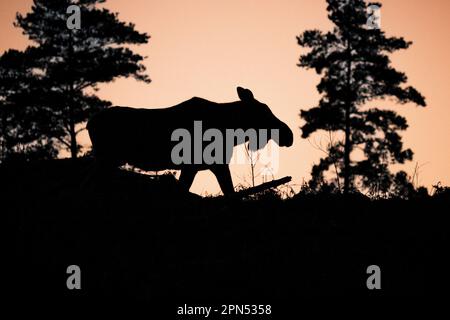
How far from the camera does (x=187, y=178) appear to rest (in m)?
8.37

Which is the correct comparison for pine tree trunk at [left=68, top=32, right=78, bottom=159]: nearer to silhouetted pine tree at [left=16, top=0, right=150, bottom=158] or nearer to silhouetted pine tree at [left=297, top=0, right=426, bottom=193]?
silhouetted pine tree at [left=16, top=0, right=150, bottom=158]

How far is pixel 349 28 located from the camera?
24625mm

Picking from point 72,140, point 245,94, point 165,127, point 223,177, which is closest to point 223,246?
point 223,177

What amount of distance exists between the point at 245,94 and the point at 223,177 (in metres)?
1.78

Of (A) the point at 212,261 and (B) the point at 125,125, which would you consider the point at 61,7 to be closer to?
(B) the point at 125,125

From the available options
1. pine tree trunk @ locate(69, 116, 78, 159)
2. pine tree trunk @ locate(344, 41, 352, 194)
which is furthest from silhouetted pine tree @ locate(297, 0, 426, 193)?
pine tree trunk @ locate(69, 116, 78, 159)

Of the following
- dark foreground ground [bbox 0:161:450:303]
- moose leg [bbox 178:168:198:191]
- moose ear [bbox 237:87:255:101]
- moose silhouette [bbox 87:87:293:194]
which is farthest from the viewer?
moose ear [bbox 237:87:255:101]

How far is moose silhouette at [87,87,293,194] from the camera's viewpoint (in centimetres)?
864

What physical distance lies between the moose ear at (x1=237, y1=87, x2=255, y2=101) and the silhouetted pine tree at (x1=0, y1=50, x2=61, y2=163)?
16.1 m

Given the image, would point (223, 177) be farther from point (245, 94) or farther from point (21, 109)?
point (21, 109)

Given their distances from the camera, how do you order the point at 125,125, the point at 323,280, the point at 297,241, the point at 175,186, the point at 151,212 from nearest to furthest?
the point at 323,280 → the point at 297,241 → the point at 151,212 → the point at 175,186 → the point at 125,125

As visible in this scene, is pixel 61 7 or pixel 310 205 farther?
pixel 61 7
